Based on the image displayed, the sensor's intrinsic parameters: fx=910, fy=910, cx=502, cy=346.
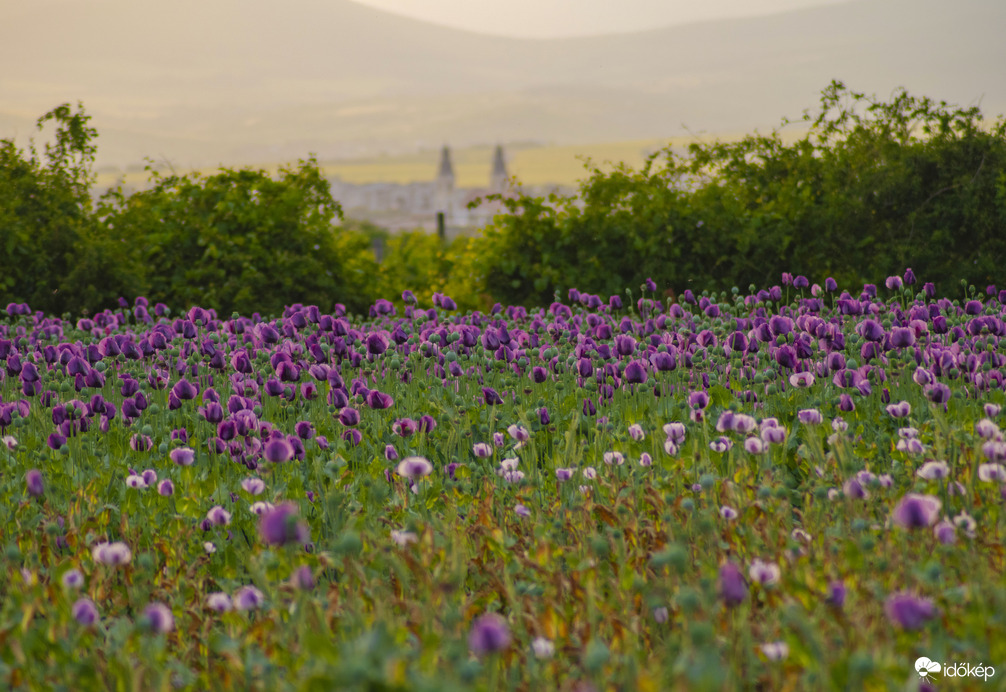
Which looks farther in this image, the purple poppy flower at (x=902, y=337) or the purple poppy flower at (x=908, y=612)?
the purple poppy flower at (x=902, y=337)

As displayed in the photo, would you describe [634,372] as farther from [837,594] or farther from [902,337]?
[837,594]

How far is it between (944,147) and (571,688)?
36.0 ft

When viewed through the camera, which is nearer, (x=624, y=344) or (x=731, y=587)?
(x=731, y=587)

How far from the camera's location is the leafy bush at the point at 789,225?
10.8 m

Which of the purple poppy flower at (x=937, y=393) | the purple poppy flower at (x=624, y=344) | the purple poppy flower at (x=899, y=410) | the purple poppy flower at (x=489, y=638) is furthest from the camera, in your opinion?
the purple poppy flower at (x=624, y=344)

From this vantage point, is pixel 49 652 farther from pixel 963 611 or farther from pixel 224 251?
pixel 224 251

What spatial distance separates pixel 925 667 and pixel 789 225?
9540 mm

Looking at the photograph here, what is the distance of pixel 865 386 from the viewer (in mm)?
4086

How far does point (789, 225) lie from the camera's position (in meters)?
11.1

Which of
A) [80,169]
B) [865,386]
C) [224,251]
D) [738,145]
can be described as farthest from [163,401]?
[738,145]

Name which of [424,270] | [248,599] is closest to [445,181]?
[424,270]

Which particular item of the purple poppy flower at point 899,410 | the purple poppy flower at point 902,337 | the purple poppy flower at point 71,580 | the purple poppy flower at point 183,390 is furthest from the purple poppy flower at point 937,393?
the purple poppy flower at point 183,390

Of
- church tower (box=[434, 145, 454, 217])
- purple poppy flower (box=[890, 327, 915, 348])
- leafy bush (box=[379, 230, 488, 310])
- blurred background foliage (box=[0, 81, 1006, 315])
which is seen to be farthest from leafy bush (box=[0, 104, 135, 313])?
church tower (box=[434, 145, 454, 217])

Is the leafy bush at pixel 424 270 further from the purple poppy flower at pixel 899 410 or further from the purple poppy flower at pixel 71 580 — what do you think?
the purple poppy flower at pixel 71 580
